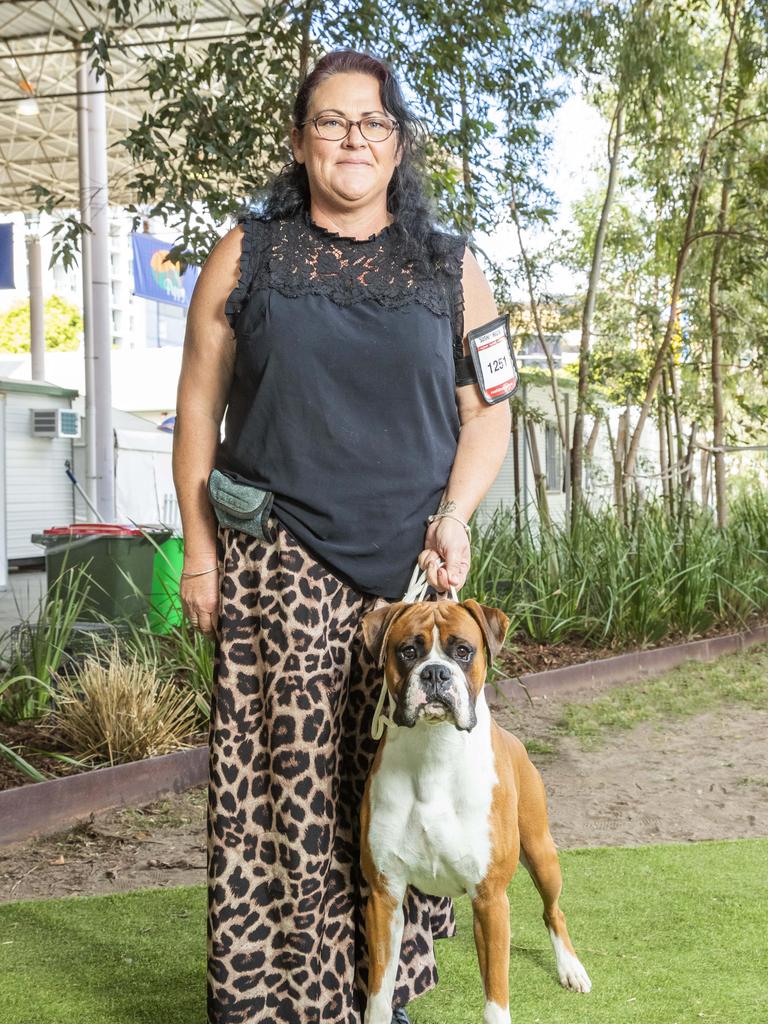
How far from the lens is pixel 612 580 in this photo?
8.34 metres

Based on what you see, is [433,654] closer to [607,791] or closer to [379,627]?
[379,627]

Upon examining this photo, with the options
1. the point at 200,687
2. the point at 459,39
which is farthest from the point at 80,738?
the point at 459,39

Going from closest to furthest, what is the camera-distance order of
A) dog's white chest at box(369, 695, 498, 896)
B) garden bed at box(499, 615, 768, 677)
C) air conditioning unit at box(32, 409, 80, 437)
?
dog's white chest at box(369, 695, 498, 896) → garden bed at box(499, 615, 768, 677) → air conditioning unit at box(32, 409, 80, 437)

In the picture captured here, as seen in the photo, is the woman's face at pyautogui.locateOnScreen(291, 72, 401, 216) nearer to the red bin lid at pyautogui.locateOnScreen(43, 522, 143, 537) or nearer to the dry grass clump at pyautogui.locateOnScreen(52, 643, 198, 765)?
the dry grass clump at pyautogui.locateOnScreen(52, 643, 198, 765)

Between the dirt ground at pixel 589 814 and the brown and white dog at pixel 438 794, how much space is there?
199cm

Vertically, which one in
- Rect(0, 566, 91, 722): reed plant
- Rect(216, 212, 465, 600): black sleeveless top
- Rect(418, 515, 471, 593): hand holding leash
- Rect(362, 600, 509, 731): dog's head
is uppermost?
Rect(216, 212, 465, 600): black sleeveless top

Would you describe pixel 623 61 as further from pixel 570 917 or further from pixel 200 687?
pixel 570 917

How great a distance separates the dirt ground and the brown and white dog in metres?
1.99

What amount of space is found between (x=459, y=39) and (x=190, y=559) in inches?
178

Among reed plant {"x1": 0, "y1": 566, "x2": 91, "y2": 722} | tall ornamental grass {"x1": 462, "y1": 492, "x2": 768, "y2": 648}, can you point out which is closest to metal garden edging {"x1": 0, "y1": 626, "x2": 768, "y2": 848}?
reed plant {"x1": 0, "y1": 566, "x2": 91, "y2": 722}

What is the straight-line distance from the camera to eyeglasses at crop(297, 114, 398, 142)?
2.43 metres

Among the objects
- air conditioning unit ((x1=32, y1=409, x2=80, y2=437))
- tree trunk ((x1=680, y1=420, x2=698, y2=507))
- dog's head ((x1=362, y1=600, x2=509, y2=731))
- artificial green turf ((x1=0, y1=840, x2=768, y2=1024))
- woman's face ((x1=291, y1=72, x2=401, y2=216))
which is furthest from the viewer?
air conditioning unit ((x1=32, y1=409, x2=80, y2=437))

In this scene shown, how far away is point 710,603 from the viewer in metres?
9.25

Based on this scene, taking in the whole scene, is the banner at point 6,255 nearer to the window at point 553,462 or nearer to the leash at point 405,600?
the window at point 553,462
